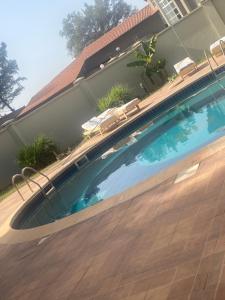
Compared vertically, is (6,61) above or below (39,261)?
above

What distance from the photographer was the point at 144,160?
11852mm

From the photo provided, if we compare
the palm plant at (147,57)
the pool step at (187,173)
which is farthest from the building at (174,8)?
the pool step at (187,173)

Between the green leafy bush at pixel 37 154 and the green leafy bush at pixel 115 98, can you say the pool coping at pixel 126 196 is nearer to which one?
the green leafy bush at pixel 37 154

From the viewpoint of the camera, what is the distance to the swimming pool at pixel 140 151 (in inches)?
419

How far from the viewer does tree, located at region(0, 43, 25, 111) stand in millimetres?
50438

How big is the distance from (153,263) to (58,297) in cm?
124

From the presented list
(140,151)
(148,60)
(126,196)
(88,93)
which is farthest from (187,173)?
(148,60)

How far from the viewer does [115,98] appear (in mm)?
19000

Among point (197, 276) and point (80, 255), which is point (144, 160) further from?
point (197, 276)

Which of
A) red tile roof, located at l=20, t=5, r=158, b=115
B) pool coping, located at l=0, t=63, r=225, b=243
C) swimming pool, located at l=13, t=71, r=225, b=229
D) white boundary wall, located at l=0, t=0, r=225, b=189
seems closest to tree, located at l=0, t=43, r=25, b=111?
red tile roof, located at l=20, t=5, r=158, b=115

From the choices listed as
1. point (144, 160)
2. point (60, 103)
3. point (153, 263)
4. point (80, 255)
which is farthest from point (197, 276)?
point (60, 103)

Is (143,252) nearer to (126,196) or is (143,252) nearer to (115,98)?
(126,196)

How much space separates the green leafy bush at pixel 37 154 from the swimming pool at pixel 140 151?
3.37m

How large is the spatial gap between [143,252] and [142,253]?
0.01m
